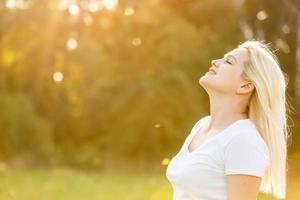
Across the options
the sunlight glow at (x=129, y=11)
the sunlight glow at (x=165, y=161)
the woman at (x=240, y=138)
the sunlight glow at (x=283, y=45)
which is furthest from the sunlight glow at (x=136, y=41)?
the woman at (x=240, y=138)

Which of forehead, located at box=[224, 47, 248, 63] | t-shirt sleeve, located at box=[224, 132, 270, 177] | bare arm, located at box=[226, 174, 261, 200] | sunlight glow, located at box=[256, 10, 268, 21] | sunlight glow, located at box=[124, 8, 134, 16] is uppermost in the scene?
forehead, located at box=[224, 47, 248, 63]

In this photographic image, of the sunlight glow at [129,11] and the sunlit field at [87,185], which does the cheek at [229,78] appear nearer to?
the sunlit field at [87,185]

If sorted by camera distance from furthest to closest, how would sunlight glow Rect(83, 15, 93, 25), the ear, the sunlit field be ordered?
sunlight glow Rect(83, 15, 93, 25), the sunlit field, the ear

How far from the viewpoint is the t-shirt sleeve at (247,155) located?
5.50ft

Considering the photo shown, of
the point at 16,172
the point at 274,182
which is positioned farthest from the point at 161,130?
the point at 274,182

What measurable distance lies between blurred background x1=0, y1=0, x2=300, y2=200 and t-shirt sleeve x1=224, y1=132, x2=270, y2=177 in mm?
10340

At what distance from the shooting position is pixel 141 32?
46.5 feet

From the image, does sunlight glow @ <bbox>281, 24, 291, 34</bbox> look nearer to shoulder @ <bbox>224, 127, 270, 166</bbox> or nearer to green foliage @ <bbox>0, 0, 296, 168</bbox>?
green foliage @ <bbox>0, 0, 296, 168</bbox>

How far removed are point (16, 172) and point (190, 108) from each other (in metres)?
3.57

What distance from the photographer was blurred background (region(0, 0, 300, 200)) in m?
13.0


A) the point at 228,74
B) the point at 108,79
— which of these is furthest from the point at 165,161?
the point at 228,74

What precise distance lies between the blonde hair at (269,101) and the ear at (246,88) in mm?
14

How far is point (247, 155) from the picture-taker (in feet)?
5.52

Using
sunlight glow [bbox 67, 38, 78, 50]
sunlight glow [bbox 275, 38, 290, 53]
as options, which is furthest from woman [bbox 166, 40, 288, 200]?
sunlight glow [bbox 67, 38, 78, 50]
